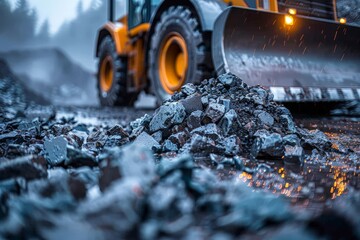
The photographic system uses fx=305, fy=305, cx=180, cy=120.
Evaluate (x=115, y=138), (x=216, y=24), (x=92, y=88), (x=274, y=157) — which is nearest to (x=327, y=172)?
(x=274, y=157)

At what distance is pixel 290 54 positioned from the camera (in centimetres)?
341

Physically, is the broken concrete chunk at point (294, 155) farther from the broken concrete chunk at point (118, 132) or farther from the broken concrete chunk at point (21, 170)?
the broken concrete chunk at point (21, 170)

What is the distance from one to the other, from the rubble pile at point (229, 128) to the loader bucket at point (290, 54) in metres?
0.72

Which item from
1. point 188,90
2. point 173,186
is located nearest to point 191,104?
point 188,90

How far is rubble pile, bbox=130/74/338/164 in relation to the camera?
166 centimetres

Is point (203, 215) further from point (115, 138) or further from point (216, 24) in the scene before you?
point (216, 24)

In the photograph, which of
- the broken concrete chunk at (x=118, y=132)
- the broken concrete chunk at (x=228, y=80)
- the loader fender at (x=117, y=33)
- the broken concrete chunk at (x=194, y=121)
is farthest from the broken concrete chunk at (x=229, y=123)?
the loader fender at (x=117, y=33)

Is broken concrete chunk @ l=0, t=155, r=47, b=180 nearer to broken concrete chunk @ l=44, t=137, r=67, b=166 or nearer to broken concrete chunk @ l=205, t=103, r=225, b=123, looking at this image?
broken concrete chunk @ l=44, t=137, r=67, b=166

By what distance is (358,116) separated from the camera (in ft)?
11.4

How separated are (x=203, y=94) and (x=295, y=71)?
5.17ft

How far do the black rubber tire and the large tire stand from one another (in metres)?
1.57

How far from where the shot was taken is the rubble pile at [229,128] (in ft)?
5.43

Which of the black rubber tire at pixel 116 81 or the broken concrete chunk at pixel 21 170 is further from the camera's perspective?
the black rubber tire at pixel 116 81

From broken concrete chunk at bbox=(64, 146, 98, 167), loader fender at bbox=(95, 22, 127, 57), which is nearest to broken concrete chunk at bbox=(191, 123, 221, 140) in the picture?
broken concrete chunk at bbox=(64, 146, 98, 167)
